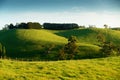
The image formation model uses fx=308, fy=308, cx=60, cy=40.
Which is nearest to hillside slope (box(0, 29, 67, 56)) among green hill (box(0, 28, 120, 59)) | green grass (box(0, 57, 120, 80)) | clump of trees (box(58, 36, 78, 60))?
green hill (box(0, 28, 120, 59))

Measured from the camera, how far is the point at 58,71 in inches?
1357

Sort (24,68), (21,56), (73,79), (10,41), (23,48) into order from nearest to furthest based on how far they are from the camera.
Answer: (73,79) → (24,68) → (21,56) → (23,48) → (10,41)

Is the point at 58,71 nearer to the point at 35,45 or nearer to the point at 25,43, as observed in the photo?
the point at 35,45

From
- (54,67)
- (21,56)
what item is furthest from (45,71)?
(21,56)

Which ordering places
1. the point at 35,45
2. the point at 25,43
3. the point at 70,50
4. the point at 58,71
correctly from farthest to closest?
the point at 25,43, the point at 35,45, the point at 70,50, the point at 58,71

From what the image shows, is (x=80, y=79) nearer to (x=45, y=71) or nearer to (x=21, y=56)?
(x=45, y=71)

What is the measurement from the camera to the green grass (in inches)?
1251

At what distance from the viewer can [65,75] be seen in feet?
110

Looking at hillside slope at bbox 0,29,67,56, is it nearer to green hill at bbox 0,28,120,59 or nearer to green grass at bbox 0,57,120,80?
green hill at bbox 0,28,120,59

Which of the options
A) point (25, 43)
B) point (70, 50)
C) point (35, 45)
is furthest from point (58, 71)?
point (25, 43)

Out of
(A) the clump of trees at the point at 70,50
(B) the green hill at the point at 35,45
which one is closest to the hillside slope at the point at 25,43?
(B) the green hill at the point at 35,45

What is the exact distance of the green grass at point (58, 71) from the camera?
104ft

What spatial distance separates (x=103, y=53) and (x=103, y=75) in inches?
4950

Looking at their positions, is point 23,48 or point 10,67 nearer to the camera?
point 10,67
